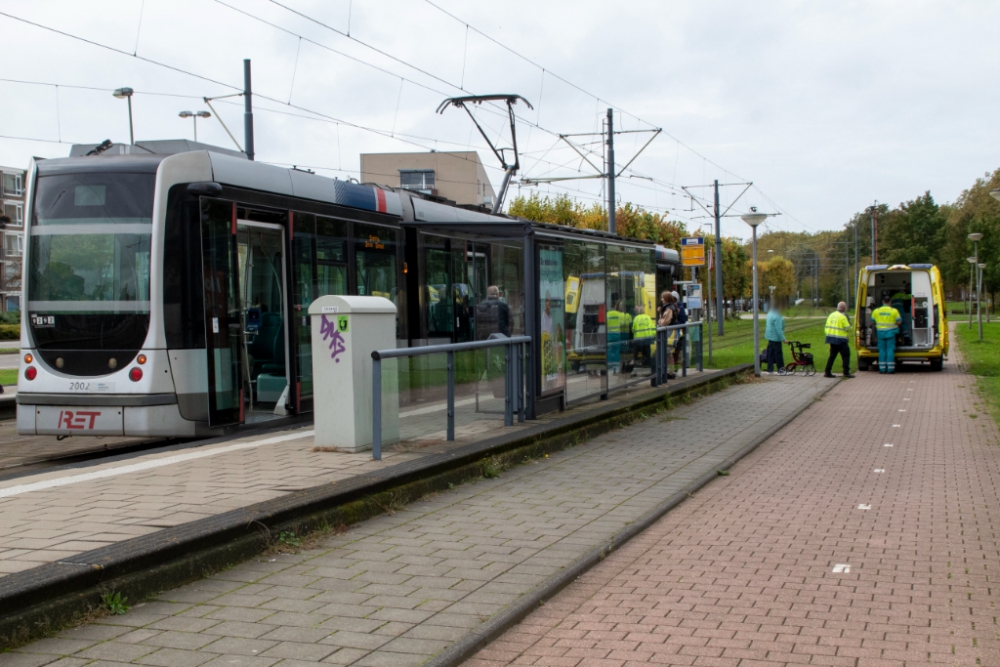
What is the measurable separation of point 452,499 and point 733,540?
2147mm

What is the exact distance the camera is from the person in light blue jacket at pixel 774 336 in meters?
22.0

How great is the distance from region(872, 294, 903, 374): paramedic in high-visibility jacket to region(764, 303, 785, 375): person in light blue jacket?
270 centimetres

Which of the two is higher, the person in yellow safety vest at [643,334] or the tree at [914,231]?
the tree at [914,231]

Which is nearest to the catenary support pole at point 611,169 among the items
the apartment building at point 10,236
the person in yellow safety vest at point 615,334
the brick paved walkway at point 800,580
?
the person in yellow safety vest at point 615,334

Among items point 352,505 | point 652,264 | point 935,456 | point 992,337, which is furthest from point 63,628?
point 992,337

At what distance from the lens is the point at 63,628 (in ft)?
13.8

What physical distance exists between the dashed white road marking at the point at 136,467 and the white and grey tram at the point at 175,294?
1.02 meters

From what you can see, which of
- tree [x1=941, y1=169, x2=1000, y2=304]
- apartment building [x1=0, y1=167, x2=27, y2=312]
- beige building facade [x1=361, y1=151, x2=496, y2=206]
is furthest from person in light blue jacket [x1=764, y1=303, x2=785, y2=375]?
apartment building [x1=0, y1=167, x2=27, y2=312]

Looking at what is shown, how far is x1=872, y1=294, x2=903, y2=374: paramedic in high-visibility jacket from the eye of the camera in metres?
23.2

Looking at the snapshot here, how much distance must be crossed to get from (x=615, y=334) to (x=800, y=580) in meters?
8.25

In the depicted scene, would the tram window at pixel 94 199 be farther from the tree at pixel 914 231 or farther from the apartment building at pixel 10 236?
the tree at pixel 914 231

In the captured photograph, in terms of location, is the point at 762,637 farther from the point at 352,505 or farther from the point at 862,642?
the point at 352,505

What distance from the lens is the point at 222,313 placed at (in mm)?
10070

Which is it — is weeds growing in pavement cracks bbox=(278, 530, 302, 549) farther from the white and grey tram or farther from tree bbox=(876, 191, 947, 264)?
tree bbox=(876, 191, 947, 264)
